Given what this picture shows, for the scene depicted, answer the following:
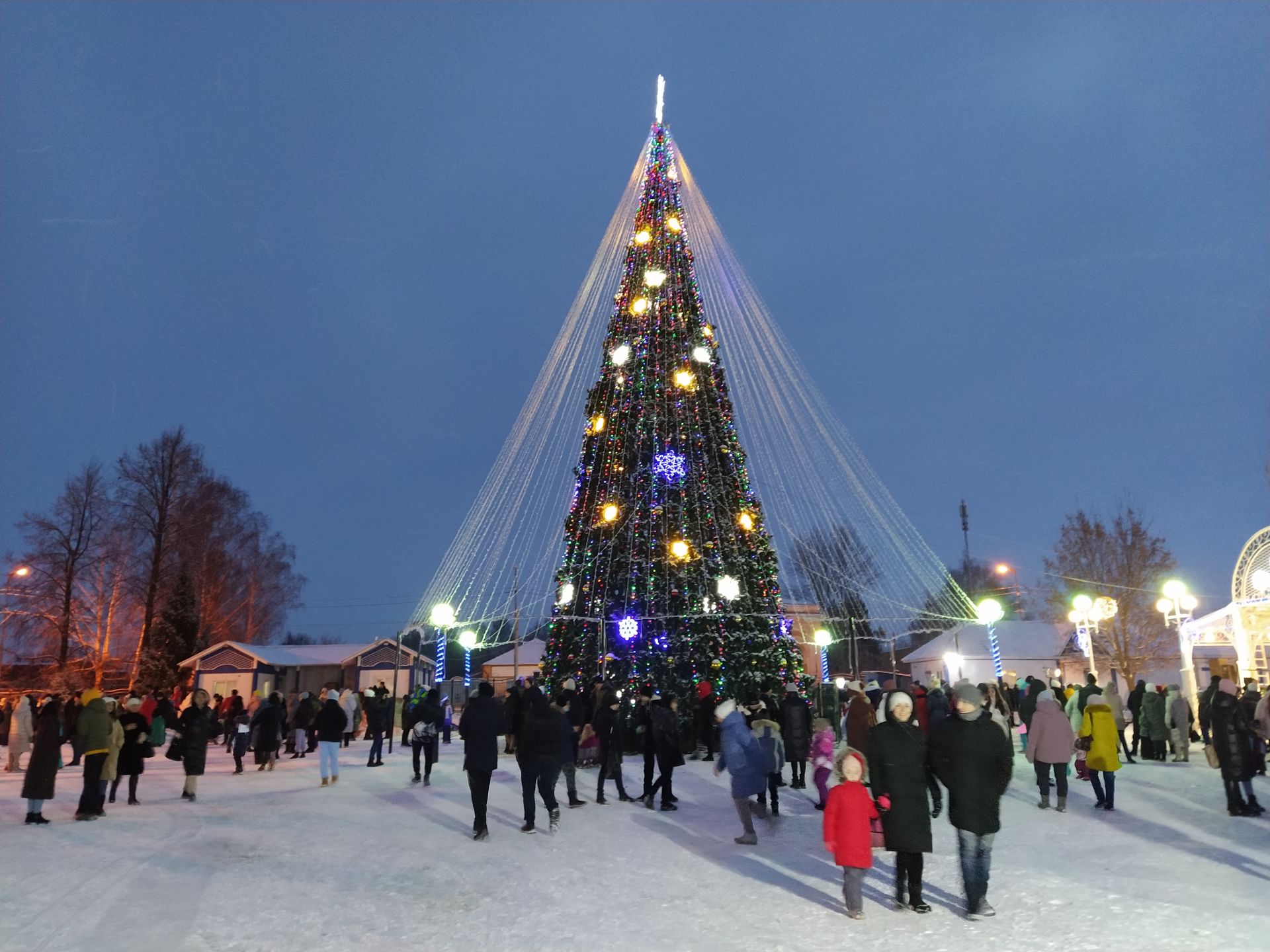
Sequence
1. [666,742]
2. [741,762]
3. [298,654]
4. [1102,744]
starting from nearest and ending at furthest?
[741,762] → [1102,744] → [666,742] → [298,654]

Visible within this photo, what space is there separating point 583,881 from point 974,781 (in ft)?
11.1

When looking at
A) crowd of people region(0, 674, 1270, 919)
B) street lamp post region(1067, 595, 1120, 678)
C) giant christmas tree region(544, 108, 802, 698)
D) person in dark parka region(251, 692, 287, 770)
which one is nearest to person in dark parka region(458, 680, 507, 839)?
crowd of people region(0, 674, 1270, 919)

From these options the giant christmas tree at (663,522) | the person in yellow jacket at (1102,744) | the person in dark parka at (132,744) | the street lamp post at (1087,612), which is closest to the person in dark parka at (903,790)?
the person in yellow jacket at (1102,744)

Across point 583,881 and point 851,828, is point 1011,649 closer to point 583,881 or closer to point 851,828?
point 583,881

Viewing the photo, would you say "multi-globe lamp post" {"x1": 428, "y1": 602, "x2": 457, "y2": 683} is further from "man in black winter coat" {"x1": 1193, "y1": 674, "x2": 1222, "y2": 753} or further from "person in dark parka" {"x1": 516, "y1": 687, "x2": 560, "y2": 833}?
"man in black winter coat" {"x1": 1193, "y1": 674, "x2": 1222, "y2": 753}

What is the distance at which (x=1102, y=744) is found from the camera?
10.5m

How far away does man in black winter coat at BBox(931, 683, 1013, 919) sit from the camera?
6.03 metres

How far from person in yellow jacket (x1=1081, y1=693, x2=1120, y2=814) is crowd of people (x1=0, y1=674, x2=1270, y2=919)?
0.02 meters

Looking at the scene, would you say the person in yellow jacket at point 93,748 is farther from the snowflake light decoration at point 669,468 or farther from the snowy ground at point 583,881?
the snowflake light decoration at point 669,468

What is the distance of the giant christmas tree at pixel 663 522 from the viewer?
18984mm

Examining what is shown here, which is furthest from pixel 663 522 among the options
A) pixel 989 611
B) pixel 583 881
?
pixel 583 881

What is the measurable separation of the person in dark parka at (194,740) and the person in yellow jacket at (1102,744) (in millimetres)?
11567

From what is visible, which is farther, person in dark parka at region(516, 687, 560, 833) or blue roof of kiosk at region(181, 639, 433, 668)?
blue roof of kiosk at region(181, 639, 433, 668)

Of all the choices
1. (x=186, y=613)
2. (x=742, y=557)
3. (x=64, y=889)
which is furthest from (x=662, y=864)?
(x=186, y=613)
